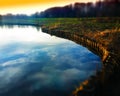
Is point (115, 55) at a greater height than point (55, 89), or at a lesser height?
greater

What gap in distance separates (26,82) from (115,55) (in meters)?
13.1

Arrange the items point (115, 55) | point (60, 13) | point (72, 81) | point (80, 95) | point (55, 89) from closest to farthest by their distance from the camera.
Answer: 1. point (80, 95)
2. point (55, 89)
3. point (72, 81)
4. point (115, 55)
5. point (60, 13)

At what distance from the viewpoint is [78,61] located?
115 ft

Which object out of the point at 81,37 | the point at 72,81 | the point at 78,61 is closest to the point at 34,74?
the point at 72,81

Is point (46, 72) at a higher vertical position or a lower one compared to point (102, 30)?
lower

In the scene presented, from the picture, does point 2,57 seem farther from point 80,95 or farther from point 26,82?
point 80,95

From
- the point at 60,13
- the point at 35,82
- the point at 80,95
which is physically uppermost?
the point at 60,13

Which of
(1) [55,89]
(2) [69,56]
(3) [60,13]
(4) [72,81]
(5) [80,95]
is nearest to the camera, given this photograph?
(5) [80,95]

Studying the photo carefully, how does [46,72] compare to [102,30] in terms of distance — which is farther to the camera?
[102,30]

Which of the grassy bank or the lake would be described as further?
the grassy bank

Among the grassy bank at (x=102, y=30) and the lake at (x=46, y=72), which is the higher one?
the grassy bank at (x=102, y=30)

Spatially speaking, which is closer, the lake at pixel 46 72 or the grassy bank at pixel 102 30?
the lake at pixel 46 72

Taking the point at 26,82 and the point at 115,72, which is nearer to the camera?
the point at 115,72

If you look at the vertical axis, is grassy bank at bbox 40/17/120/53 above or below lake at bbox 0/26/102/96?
above
